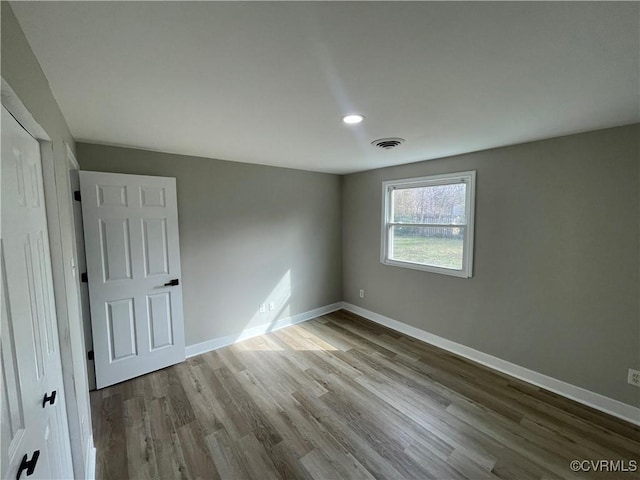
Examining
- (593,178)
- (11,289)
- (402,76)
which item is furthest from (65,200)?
(593,178)

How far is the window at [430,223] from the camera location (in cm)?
303

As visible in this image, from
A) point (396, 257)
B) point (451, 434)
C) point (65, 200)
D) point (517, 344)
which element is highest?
point (65, 200)

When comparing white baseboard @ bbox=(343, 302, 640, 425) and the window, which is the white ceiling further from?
white baseboard @ bbox=(343, 302, 640, 425)

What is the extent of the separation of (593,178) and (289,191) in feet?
10.2

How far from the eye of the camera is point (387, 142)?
96.6 inches

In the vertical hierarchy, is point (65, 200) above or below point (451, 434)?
above

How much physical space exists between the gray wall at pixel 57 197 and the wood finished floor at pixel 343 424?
0.59 m

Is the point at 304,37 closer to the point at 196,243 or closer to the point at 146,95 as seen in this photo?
the point at 146,95

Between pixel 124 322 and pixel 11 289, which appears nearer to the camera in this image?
pixel 11 289

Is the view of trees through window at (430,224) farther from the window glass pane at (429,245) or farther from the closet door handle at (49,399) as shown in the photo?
the closet door handle at (49,399)

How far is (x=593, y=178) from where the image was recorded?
2.21 meters

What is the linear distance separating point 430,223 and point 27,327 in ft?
11.3

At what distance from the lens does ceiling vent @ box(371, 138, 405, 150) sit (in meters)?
2.38

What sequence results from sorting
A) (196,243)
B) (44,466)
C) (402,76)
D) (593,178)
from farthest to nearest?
(196,243), (593,178), (402,76), (44,466)
